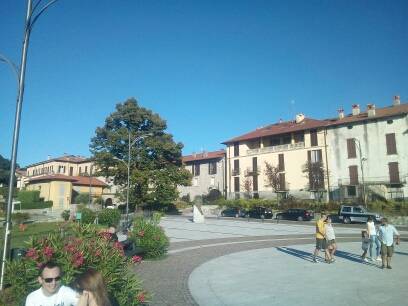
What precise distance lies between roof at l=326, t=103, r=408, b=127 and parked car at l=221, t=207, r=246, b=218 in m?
17.1

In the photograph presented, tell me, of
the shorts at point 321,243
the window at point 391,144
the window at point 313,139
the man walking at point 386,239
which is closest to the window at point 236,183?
the window at point 313,139

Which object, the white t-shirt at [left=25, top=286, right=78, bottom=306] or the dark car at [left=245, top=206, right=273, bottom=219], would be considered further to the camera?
the dark car at [left=245, top=206, right=273, bottom=219]

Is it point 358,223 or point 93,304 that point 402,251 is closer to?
point 93,304

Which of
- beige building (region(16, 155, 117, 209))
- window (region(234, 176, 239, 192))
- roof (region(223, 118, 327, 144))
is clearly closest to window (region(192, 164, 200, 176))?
roof (region(223, 118, 327, 144))

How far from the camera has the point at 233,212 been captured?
43938 mm

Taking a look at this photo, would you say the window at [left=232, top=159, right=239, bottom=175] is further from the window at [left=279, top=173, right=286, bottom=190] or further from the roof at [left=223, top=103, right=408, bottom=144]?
the window at [left=279, top=173, right=286, bottom=190]

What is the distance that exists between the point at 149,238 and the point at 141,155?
30428 millimetres

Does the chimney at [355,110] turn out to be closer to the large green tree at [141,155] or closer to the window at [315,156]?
the window at [315,156]

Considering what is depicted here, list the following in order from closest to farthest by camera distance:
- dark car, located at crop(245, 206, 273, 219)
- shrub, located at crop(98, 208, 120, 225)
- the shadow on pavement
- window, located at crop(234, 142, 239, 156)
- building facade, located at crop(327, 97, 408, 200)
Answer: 1. the shadow on pavement
2. shrub, located at crop(98, 208, 120, 225)
3. dark car, located at crop(245, 206, 273, 219)
4. building facade, located at crop(327, 97, 408, 200)
5. window, located at crop(234, 142, 239, 156)

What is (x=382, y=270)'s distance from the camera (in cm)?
1071

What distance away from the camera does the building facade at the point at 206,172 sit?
5934 cm

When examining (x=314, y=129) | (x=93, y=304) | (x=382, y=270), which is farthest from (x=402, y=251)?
(x=314, y=129)

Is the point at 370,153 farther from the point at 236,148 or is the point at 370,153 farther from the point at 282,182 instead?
the point at 236,148

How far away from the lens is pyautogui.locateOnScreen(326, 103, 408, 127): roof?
136ft
